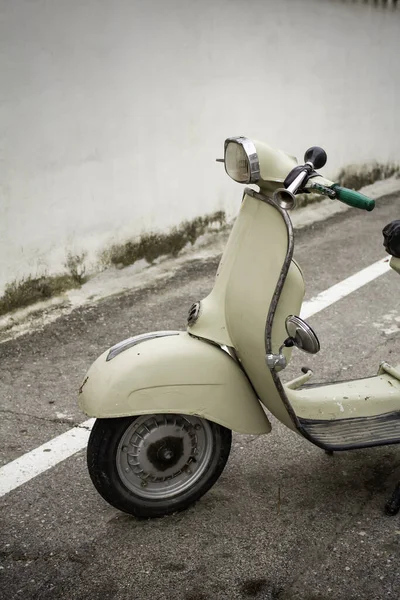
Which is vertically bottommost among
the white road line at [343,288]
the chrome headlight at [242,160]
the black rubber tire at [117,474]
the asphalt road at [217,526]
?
the white road line at [343,288]

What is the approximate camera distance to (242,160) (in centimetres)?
240

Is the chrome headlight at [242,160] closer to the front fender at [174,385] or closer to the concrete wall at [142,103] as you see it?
the front fender at [174,385]

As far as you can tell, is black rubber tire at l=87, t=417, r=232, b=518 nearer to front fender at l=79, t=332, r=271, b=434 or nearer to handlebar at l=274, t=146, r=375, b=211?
front fender at l=79, t=332, r=271, b=434

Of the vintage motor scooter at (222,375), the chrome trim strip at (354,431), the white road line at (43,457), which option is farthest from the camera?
the white road line at (43,457)

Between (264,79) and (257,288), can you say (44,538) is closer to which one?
(257,288)

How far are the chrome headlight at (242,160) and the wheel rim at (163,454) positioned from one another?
0.88 metres

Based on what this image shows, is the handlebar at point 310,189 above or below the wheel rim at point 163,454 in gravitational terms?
above

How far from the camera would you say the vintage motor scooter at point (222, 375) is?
2.41 metres

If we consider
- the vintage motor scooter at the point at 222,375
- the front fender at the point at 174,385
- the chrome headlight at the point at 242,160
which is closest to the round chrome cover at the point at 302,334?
the vintage motor scooter at the point at 222,375

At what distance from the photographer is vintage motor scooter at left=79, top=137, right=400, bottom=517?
2408 mm

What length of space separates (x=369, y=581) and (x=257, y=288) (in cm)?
102

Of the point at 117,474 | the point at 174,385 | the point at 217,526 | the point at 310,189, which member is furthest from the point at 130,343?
the point at 310,189

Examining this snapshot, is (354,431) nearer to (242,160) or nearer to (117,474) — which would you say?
(117,474)

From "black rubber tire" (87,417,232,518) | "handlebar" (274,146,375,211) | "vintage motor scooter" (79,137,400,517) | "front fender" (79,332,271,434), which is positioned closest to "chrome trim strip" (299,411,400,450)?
"vintage motor scooter" (79,137,400,517)
